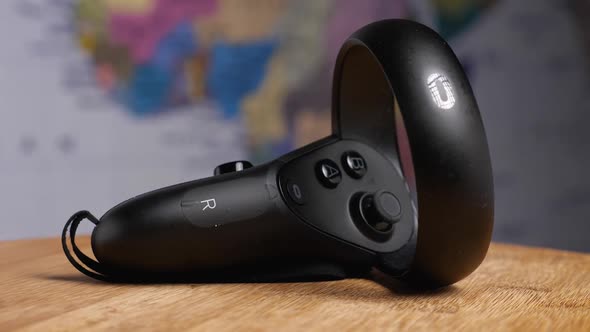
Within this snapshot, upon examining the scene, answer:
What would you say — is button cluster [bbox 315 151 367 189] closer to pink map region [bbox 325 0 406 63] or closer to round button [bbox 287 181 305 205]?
round button [bbox 287 181 305 205]

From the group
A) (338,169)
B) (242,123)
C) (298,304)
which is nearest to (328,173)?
(338,169)

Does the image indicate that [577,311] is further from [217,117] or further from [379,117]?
[217,117]

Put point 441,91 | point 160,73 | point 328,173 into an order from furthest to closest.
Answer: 1. point 160,73
2. point 328,173
3. point 441,91

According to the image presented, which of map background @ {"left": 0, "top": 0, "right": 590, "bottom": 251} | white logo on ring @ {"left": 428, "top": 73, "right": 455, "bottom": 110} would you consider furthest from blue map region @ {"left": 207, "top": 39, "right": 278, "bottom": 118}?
white logo on ring @ {"left": 428, "top": 73, "right": 455, "bottom": 110}

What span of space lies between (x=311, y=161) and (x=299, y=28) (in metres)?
1.07

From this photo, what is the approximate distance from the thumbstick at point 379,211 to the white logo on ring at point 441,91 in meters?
0.12

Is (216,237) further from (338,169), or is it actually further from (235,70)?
(235,70)

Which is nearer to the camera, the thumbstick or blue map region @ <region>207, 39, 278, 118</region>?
the thumbstick

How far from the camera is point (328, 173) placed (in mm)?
518

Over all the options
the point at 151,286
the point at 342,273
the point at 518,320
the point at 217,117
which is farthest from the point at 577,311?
the point at 217,117

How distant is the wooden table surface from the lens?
0.38 metres

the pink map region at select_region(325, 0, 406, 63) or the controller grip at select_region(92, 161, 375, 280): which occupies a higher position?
the pink map region at select_region(325, 0, 406, 63)

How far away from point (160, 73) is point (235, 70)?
Answer: 16 cm

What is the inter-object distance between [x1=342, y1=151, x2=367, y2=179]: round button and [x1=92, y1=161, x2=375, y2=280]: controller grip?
6 cm
